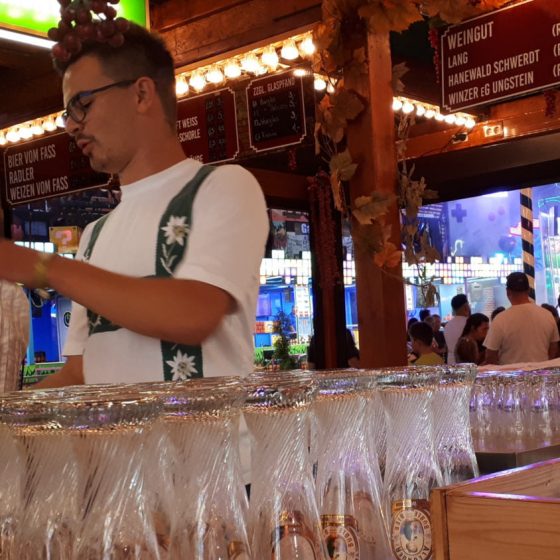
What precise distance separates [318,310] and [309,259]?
0.75 meters

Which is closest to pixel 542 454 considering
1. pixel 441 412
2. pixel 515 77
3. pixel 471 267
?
pixel 441 412

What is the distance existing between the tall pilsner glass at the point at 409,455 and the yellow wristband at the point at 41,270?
666 millimetres

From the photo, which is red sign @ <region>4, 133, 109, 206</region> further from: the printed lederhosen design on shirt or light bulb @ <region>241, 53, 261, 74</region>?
the printed lederhosen design on shirt

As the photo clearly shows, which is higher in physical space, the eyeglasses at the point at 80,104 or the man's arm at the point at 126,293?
the eyeglasses at the point at 80,104

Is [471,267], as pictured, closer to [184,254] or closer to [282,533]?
[184,254]

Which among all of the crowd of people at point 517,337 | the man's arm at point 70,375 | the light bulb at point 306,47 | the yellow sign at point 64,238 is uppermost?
the light bulb at point 306,47

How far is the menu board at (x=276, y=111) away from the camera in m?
4.60

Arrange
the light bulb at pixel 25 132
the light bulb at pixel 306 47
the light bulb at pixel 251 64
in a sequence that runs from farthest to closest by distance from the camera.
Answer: the light bulb at pixel 25 132 < the light bulb at pixel 251 64 < the light bulb at pixel 306 47

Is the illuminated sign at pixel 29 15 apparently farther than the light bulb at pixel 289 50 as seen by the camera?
No

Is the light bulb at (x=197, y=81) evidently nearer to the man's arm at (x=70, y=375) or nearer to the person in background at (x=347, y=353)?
the person in background at (x=347, y=353)

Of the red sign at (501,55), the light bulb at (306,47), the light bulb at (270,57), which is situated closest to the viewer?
the red sign at (501,55)

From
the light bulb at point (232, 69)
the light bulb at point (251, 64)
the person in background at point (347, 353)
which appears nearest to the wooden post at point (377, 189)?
the light bulb at point (251, 64)

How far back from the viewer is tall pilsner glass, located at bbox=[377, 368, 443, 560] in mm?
851

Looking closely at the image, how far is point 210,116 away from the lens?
5.09 meters
